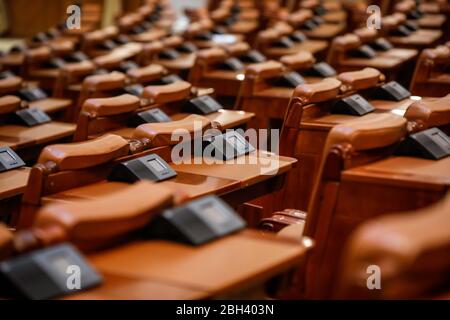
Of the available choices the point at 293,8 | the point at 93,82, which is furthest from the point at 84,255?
the point at 293,8

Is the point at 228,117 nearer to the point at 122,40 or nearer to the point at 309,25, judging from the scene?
the point at 122,40

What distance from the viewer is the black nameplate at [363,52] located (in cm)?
426

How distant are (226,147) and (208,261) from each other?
1.03m

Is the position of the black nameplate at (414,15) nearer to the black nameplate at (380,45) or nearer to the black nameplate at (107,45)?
the black nameplate at (380,45)

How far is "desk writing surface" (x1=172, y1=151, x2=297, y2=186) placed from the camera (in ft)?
6.97

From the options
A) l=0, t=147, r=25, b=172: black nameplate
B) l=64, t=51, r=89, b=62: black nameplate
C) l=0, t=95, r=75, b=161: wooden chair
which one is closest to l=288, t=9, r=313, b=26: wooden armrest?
l=64, t=51, r=89, b=62: black nameplate

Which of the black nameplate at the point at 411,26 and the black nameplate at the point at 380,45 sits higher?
the black nameplate at the point at 380,45

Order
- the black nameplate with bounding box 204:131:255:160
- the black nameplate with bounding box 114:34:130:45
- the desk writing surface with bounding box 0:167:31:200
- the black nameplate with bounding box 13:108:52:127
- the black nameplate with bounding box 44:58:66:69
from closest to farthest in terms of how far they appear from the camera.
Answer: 1. the desk writing surface with bounding box 0:167:31:200
2. the black nameplate with bounding box 204:131:255:160
3. the black nameplate with bounding box 13:108:52:127
4. the black nameplate with bounding box 44:58:66:69
5. the black nameplate with bounding box 114:34:130:45

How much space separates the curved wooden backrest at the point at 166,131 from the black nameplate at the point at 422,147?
0.58 metres

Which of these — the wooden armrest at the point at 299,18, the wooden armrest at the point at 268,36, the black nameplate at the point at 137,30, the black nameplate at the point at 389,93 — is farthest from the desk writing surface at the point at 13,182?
the black nameplate at the point at 137,30

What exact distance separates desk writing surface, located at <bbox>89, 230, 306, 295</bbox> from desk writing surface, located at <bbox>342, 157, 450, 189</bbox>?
0.51m

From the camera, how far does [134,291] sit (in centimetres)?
123

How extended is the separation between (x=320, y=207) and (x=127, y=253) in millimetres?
656

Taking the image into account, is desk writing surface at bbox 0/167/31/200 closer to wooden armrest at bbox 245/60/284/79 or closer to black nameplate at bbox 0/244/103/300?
black nameplate at bbox 0/244/103/300
